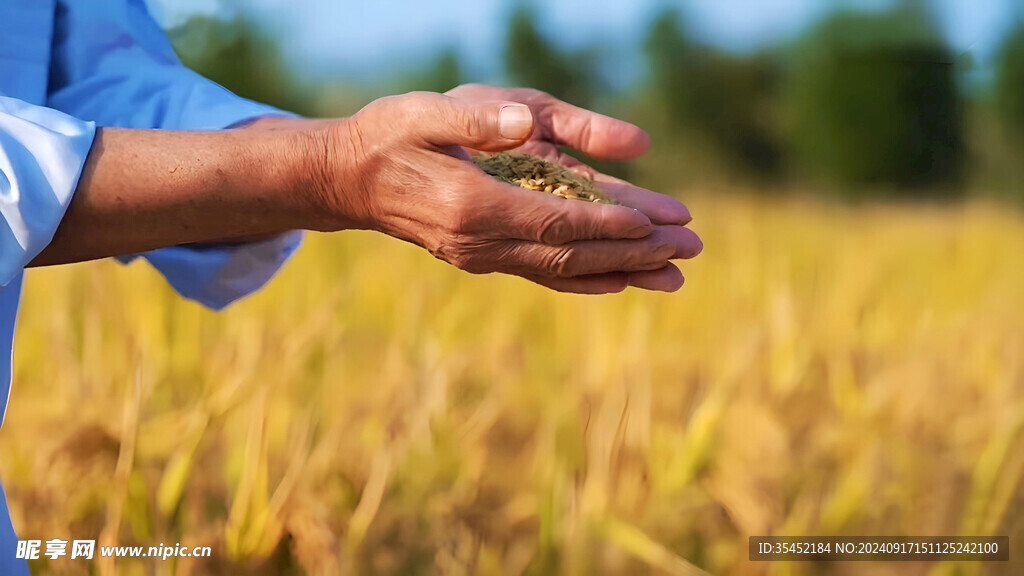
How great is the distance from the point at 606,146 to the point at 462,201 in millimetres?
287

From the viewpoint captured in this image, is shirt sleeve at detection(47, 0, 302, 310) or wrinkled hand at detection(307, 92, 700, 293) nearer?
wrinkled hand at detection(307, 92, 700, 293)

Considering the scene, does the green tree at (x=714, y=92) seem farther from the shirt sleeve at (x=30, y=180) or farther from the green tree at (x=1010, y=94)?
the shirt sleeve at (x=30, y=180)

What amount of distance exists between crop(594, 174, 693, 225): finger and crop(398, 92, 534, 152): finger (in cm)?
21

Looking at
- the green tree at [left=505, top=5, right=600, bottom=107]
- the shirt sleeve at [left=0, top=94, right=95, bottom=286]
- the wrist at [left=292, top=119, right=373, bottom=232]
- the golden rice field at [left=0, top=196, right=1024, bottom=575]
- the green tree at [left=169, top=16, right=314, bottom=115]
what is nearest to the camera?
the shirt sleeve at [left=0, top=94, right=95, bottom=286]

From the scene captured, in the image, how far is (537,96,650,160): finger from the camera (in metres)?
0.89

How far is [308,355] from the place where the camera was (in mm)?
1262

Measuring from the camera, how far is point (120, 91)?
85 cm

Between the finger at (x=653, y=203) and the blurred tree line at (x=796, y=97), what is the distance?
2187 millimetres

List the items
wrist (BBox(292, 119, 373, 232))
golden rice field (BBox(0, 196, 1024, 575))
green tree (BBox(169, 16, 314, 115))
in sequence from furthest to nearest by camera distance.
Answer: green tree (BBox(169, 16, 314, 115)) → golden rice field (BBox(0, 196, 1024, 575)) → wrist (BBox(292, 119, 373, 232))

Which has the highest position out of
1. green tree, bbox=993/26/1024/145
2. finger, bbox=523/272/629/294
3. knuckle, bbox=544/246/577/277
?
green tree, bbox=993/26/1024/145

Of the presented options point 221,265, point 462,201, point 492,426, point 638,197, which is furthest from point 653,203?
point 492,426

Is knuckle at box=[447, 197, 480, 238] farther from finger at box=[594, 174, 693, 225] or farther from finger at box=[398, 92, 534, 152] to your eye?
finger at box=[594, 174, 693, 225]

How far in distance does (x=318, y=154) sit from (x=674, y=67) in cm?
369

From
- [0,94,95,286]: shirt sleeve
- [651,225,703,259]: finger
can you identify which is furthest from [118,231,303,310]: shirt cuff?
[651,225,703,259]: finger
